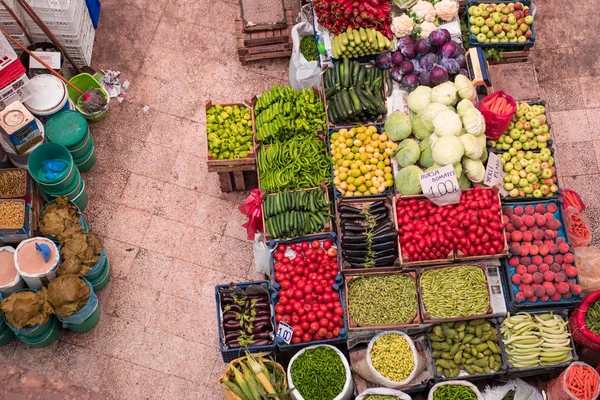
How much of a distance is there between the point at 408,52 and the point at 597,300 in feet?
10.4

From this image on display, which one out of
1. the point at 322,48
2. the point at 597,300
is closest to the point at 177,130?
the point at 322,48

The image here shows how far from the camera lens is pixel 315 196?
6.40 meters

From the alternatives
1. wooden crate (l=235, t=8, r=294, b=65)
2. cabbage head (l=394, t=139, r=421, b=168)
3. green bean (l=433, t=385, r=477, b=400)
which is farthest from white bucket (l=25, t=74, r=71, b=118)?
green bean (l=433, t=385, r=477, b=400)

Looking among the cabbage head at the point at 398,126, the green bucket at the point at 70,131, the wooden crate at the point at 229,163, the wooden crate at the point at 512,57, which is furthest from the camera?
the wooden crate at the point at 512,57

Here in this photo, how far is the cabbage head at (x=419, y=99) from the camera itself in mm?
6523

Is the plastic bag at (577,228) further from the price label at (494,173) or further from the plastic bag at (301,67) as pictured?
the plastic bag at (301,67)

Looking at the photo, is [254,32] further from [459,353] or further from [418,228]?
[459,353]

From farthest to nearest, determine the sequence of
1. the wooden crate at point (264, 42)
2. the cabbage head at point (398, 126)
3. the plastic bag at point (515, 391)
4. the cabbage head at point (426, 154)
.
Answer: the wooden crate at point (264, 42)
the cabbage head at point (398, 126)
the cabbage head at point (426, 154)
the plastic bag at point (515, 391)

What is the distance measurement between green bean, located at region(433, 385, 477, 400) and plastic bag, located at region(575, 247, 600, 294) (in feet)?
5.24

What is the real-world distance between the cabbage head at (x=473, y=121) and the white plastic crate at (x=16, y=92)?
4.59 metres

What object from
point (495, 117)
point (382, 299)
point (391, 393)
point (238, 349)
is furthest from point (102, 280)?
point (495, 117)

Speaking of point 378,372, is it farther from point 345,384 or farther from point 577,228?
point 577,228

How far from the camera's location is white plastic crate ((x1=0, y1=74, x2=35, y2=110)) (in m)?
6.64

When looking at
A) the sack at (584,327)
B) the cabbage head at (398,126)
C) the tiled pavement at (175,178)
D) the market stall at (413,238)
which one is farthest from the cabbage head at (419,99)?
the sack at (584,327)
